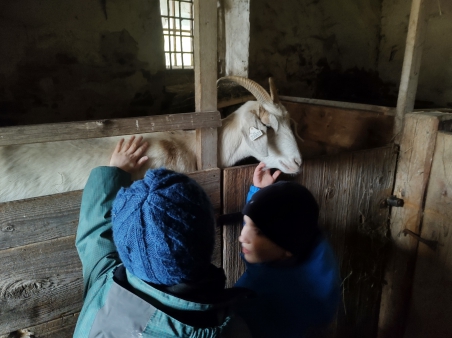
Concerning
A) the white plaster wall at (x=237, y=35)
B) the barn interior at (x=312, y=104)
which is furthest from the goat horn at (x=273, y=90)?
the white plaster wall at (x=237, y=35)

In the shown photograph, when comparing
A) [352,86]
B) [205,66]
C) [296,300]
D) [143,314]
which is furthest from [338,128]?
[352,86]

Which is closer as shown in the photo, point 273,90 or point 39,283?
point 39,283

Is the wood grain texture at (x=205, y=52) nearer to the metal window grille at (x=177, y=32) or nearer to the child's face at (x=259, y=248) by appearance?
the child's face at (x=259, y=248)

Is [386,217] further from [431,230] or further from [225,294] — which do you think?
[225,294]

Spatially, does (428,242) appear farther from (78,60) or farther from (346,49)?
(346,49)

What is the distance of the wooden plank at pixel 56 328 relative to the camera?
5.88 feet

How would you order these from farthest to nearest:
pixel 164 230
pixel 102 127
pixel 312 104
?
pixel 312 104
pixel 102 127
pixel 164 230

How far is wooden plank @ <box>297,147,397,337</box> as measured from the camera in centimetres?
247

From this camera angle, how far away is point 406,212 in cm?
285

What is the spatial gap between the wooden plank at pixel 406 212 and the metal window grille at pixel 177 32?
5.51 metres

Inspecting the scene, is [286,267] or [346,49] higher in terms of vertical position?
[346,49]

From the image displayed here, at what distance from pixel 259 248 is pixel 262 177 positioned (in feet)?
2.34

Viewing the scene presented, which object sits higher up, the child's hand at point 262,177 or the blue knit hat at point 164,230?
the blue knit hat at point 164,230

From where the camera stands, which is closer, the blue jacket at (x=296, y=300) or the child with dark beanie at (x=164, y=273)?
the child with dark beanie at (x=164, y=273)
